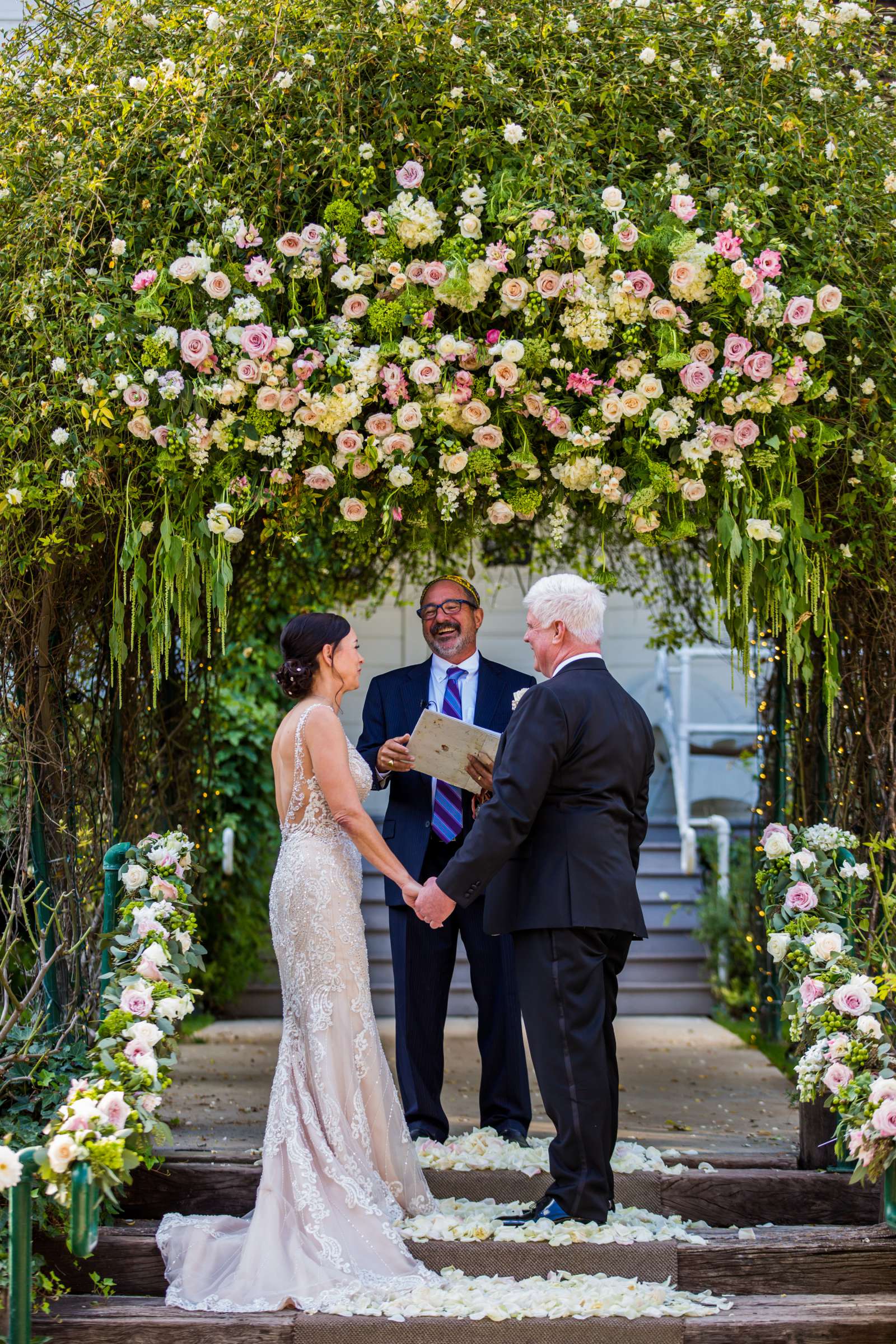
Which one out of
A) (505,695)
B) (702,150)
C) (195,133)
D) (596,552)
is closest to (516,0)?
(702,150)

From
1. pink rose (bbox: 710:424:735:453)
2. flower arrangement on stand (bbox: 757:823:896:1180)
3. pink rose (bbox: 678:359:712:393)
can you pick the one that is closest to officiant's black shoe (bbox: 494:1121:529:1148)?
flower arrangement on stand (bbox: 757:823:896:1180)

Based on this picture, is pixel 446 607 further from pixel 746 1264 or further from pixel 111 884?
pixel 746 1264

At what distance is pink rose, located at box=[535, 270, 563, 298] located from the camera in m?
3.95

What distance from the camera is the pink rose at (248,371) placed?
13.1ft

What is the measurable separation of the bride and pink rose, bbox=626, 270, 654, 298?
1.32 m

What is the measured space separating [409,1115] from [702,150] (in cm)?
328

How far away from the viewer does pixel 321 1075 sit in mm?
3857

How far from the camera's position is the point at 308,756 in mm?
3973

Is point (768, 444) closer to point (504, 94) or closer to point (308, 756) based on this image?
point (504, 94)

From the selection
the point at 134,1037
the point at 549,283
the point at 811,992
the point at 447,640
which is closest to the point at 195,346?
the point at 549,283

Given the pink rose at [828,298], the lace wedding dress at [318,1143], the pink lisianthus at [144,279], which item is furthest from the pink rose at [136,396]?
the pink rose at [828,298]

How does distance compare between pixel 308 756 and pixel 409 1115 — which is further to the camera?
pixel 409 1115

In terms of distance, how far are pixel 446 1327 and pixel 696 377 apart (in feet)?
8.94

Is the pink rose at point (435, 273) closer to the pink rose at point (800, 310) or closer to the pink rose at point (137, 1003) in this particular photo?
the pink rose at point (800, 310)
